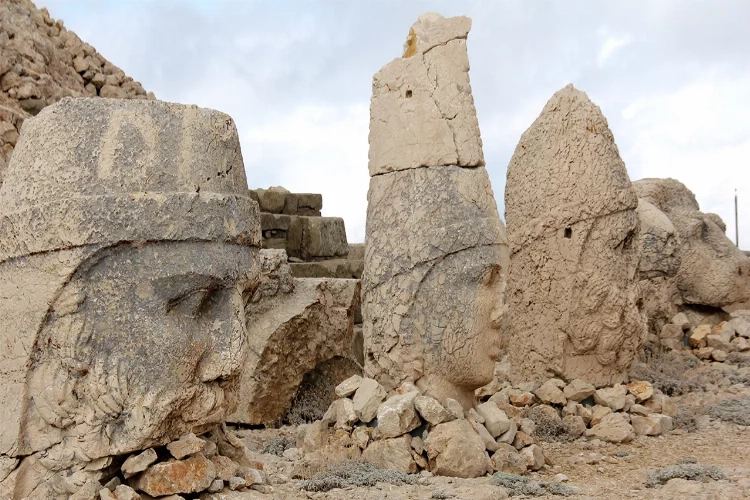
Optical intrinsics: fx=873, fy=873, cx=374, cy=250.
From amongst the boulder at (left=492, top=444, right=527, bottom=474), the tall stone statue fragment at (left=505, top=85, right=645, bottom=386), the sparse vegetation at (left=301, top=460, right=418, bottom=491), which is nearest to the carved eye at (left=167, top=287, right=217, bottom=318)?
the sparse vegetation at (left=301, top=460, right=418, bottom=491)

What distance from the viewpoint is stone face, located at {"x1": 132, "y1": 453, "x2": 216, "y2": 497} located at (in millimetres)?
3488

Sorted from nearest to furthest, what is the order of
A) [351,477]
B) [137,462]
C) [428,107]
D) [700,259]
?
[137,462] < [351,477] < [428,107] < [700,259]

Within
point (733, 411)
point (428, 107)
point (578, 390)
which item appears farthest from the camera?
point (733, 411)

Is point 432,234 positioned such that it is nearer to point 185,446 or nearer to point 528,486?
point 528,486

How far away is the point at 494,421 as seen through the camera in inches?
213

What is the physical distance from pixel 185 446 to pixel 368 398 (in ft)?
6.07

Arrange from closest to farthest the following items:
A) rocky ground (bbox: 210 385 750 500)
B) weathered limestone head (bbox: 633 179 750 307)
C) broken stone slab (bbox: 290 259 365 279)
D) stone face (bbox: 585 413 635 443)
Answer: rocky ground (bbox: 210 385 750 500) → stone face (bbox: 585 413 635 443) → weathered limestone head (bbox: 633 179 750 307) → broken stone slab (bbox: 290 259 365 279)

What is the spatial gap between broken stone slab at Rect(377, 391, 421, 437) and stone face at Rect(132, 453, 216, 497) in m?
1.60

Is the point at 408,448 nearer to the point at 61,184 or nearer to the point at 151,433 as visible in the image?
the point at 151,433

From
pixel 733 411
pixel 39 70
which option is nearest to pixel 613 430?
pixel 733 411

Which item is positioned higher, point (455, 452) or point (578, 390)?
point (578, 390)

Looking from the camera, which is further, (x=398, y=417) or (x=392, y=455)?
(x=398, y=417)

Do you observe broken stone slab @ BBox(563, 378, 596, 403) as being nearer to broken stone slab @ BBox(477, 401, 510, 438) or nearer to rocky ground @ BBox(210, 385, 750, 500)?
rocky ground @ BBox(210, 385, 750, 500)

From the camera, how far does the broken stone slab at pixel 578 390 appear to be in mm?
6684
